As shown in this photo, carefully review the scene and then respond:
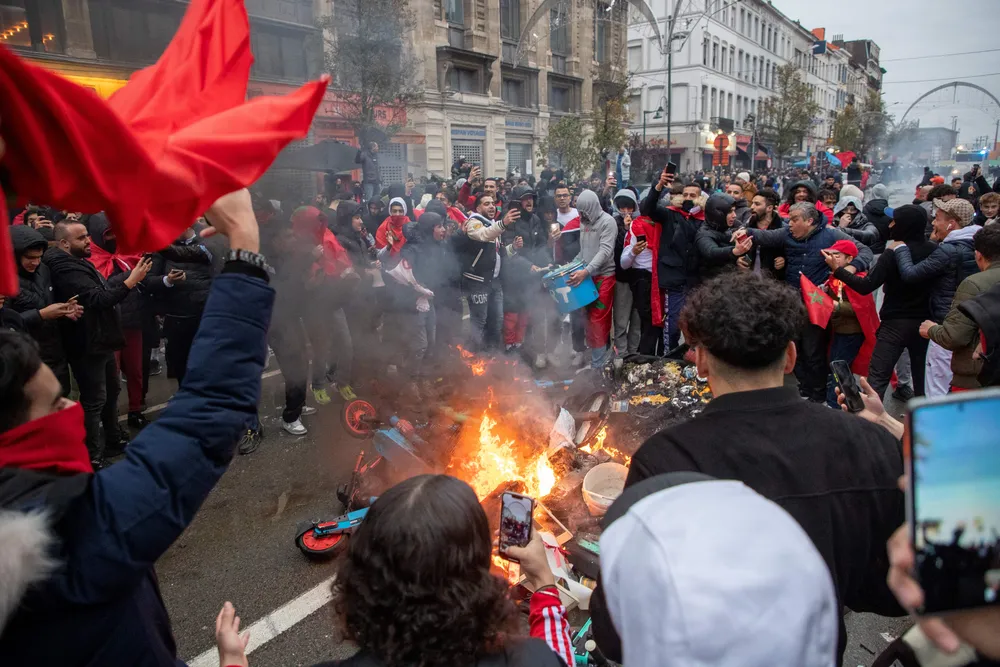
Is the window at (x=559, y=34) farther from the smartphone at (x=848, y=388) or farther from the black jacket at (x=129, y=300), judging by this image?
the smartphone at (x=848, y=388)

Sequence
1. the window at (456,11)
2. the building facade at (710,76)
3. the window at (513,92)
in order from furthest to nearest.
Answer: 1. the building facade at (710,76)
2. the window at (513,92)
3. the window at (456,11)

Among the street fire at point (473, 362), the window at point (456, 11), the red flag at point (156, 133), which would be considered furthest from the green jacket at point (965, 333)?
the window at point (456, 11)

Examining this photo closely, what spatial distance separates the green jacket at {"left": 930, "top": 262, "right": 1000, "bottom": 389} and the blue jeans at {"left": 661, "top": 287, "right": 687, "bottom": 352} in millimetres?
2782

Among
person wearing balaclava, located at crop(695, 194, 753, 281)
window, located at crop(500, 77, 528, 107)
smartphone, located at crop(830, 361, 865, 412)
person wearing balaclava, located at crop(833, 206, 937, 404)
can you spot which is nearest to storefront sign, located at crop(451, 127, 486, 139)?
window, located at crop(500, 77, 528, 107)

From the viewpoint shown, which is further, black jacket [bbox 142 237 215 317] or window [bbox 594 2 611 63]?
window [bbox 594 2 611 63]

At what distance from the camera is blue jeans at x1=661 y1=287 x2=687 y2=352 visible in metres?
6.85

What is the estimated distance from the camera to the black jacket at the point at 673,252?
22.3 ft

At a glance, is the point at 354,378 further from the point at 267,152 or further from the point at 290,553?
the point at 267,152

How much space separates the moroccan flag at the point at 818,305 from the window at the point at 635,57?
4562cm

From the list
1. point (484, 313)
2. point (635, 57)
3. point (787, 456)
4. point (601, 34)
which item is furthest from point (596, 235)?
point (635, 57)

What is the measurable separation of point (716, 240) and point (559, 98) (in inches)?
1229

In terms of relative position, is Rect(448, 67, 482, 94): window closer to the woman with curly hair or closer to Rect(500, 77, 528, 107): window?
Rect(500, 77, 528, 107): window

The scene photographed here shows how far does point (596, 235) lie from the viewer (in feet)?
23.4

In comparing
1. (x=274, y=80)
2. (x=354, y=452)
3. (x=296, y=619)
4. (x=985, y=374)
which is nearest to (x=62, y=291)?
(x=354, y=452)
